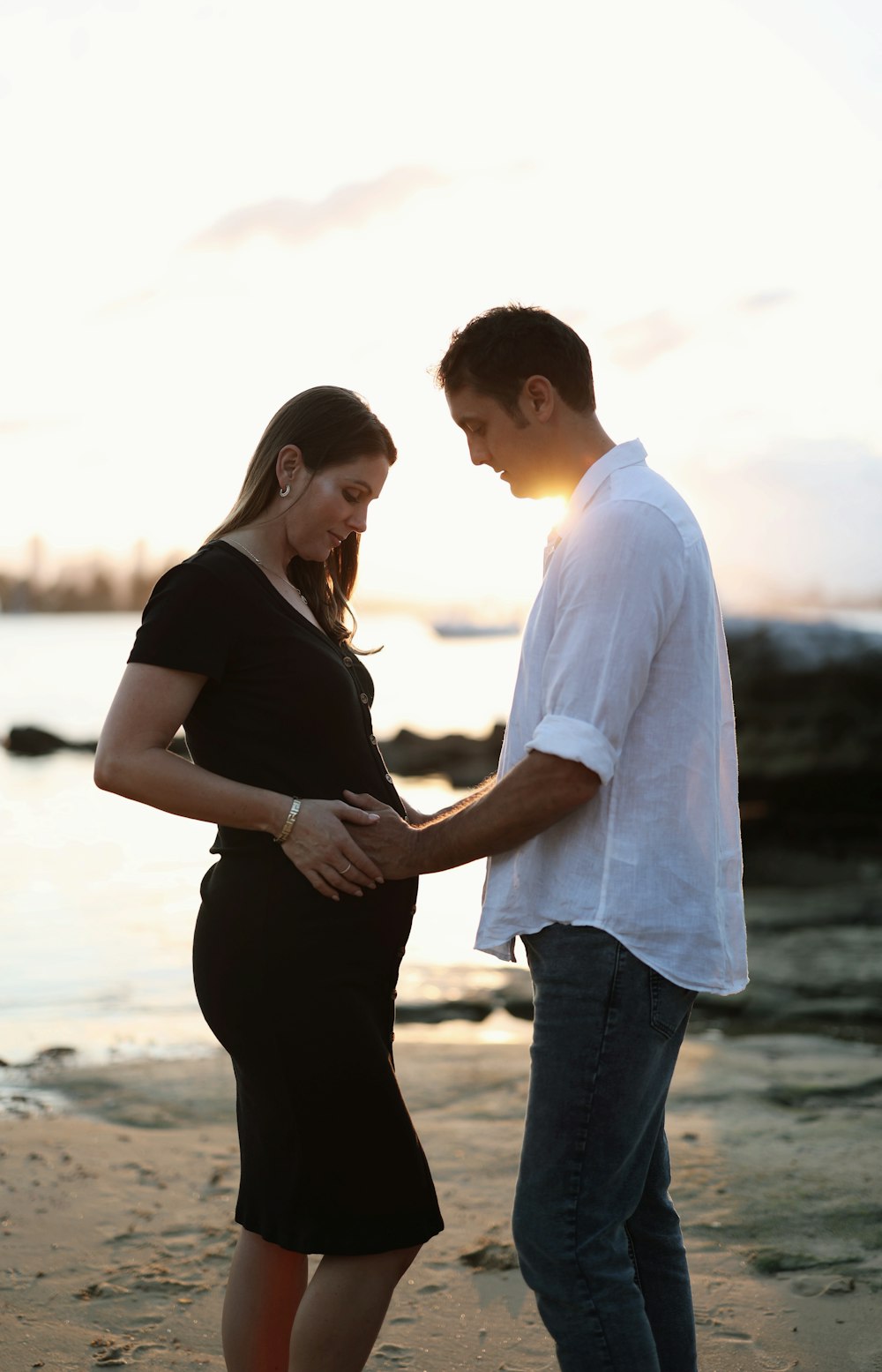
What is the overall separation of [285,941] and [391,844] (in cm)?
29

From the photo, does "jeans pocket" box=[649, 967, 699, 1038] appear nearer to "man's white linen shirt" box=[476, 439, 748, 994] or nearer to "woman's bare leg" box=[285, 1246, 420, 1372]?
"man's white linen shirt" box=[476, 439, 748, 994]

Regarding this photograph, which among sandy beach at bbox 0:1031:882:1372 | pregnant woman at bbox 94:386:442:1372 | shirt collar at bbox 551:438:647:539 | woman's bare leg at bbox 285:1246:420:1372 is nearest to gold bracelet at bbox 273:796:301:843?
pregnant woman at bbox 94:386:442:1372

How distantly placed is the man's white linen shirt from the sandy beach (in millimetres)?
1579

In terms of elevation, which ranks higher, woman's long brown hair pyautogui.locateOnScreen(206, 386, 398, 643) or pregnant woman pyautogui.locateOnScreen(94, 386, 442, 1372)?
woman's long brown hair pyautogui.locateOnScreen(206, 386, 398, 643)

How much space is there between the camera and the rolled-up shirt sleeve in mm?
2320

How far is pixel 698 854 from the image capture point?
241 centimetres

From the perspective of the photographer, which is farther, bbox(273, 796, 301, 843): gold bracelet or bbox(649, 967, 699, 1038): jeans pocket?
bbox(273, 796, 301, 843): gold bracelet

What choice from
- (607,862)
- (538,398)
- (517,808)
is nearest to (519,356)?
(538,398)

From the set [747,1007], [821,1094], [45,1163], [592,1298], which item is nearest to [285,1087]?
[592,1298]

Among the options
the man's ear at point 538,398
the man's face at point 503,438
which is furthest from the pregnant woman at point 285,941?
the man's ear at point 538,398

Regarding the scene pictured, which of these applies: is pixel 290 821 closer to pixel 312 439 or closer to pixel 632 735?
pixel 632 735

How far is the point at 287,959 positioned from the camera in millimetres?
Result: 2660

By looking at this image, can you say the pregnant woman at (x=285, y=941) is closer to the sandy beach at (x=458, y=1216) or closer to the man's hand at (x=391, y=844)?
the man's hand at (x=391, y=844)

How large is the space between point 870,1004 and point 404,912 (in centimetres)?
570
